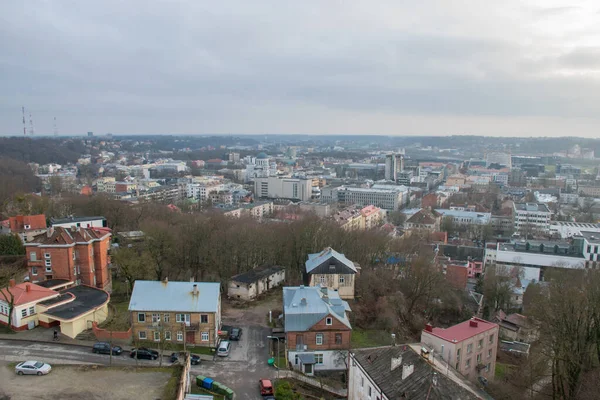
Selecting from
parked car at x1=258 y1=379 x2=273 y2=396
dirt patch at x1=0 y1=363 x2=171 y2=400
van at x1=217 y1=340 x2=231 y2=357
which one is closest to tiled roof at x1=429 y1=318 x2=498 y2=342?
parked car at x1=258 y1=379 x2=273 y2=396

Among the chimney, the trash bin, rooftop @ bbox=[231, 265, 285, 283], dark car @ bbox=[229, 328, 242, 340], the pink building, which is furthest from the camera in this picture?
the pink building

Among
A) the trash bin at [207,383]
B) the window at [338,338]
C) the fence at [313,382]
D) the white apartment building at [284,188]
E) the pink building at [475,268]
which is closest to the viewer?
the trash bin at [207,383]

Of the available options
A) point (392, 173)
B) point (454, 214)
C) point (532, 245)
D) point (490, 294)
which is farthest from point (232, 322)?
point (392, 173)

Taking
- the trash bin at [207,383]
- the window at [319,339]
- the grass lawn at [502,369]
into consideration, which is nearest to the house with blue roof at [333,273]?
the window at [319,339]

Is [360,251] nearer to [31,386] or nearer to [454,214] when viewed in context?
[31,386]

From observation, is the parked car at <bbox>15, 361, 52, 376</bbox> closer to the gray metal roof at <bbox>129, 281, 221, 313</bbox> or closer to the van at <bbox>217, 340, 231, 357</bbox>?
the gray metal roof at <bbox>129, 281, 221, 313</bbox>

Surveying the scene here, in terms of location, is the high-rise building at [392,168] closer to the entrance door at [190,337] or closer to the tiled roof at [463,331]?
the tiled roof at [463,331]
